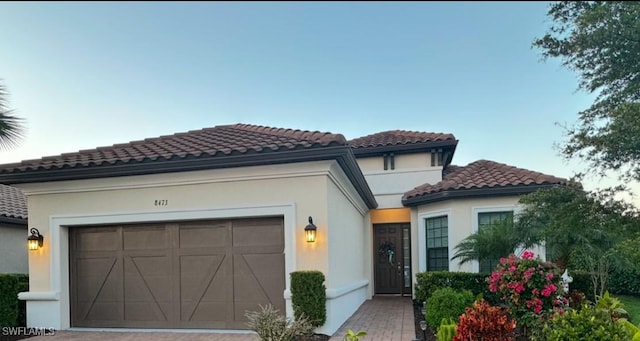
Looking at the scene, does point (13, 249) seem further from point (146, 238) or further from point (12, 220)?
point (146, 238)

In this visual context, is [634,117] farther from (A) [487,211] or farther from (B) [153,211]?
(B) [153,211]

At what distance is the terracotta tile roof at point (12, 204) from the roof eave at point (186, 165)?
3.88m

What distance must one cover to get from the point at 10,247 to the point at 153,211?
6.86 m

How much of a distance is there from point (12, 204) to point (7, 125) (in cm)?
754

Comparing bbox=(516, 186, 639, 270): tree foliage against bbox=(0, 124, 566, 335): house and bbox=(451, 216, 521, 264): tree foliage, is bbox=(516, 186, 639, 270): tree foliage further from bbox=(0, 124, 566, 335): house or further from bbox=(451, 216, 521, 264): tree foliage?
bbox=(0, 124, 566, 335): house

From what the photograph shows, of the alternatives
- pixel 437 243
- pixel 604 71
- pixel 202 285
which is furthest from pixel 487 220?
pixel 202 285

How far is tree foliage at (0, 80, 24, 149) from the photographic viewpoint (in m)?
7.78

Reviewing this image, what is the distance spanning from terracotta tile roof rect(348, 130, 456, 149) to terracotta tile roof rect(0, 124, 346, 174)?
→ 5.90 m

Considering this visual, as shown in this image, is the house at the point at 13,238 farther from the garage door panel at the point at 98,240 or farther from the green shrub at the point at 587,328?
the green shrub at the point at 587,328

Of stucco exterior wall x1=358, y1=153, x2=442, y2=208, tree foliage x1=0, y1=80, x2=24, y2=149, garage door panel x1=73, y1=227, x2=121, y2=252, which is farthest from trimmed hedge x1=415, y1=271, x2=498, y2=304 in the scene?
tree foliage x1=0, y1=80, x2=24, y2=149

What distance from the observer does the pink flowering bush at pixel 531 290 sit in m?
7.05

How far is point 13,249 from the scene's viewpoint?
12.9 metres

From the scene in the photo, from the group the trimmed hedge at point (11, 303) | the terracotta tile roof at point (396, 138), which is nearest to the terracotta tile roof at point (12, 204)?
the trimmed hedge at point (11, 303)

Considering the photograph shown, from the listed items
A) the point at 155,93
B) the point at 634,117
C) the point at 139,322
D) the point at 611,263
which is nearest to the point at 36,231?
the point at 139,322
